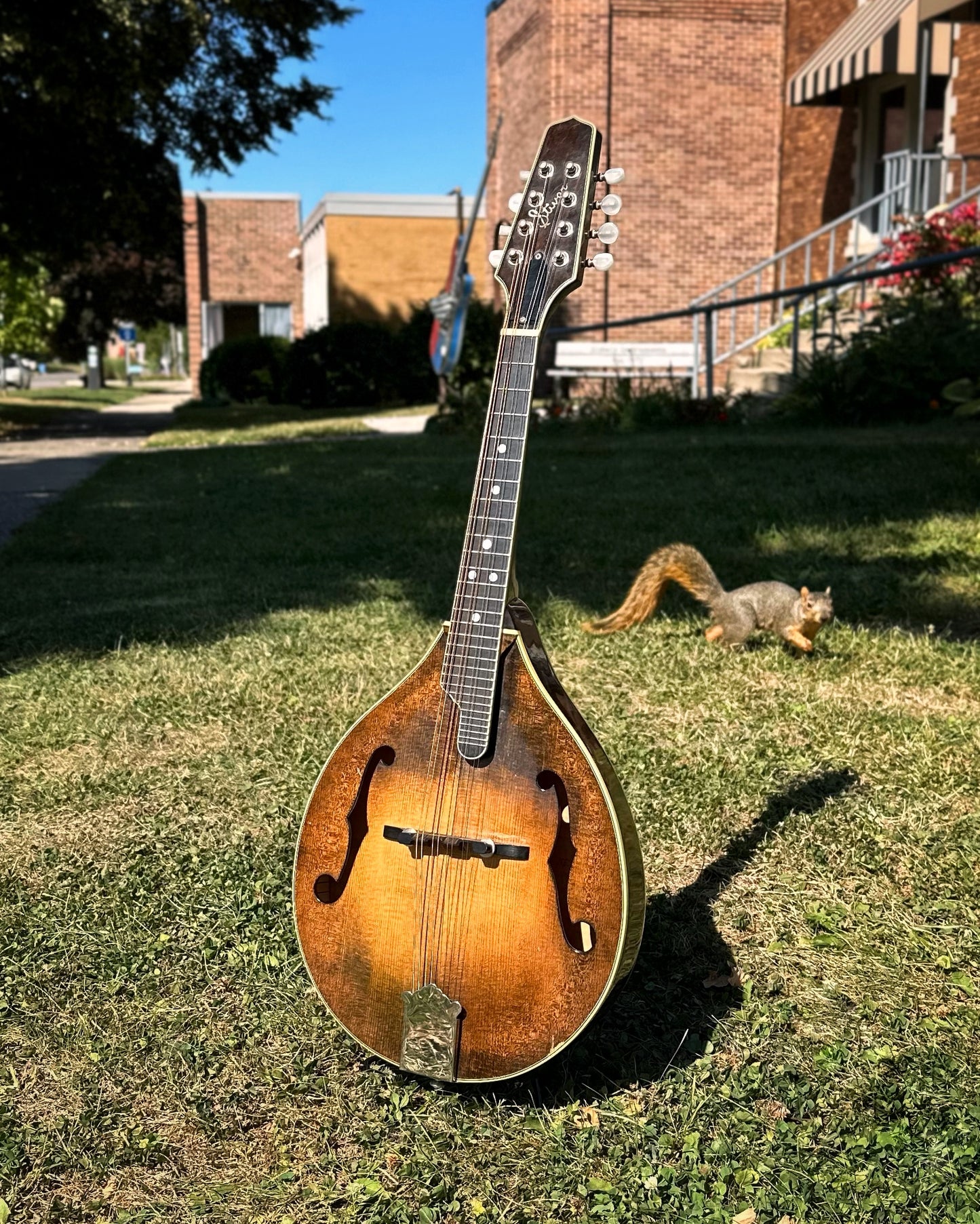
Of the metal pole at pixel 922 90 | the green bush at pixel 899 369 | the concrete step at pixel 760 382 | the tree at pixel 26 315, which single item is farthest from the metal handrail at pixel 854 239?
the tree at pixel 26 315

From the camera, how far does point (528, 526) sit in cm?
760

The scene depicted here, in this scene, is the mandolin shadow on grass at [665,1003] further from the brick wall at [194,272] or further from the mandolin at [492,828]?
the brick wall at [194,272]

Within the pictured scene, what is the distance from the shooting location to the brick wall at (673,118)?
21297 millimetres

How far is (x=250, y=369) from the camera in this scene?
31734 millimetres

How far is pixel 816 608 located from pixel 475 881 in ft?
8.75

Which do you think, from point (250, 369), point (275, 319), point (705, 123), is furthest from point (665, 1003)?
point (275, 319)

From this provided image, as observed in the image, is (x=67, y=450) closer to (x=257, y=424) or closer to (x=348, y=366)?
(x=257, y=424)

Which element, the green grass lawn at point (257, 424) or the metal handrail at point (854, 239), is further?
the green grass lawn at point (257, 424)

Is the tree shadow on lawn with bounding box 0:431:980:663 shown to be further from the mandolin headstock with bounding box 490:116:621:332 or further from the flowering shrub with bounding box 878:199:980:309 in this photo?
the mandolin headstock with bounding box 490:116:621:332

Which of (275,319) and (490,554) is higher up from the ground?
(275,319)

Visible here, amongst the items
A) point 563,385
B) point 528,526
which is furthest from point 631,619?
point 563,385

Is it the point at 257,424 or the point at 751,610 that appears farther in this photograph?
the point at 257,424

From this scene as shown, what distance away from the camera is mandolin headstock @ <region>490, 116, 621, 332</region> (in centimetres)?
221

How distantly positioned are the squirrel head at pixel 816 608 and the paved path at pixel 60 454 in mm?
5936
